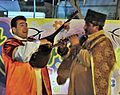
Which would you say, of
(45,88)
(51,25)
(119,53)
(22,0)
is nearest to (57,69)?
(45,88)

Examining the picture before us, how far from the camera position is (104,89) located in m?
2.14

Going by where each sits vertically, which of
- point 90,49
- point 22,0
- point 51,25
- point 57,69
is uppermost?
point 22,0

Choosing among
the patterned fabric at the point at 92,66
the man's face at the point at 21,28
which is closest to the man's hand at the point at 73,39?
the patterned fabric at the point at 92,66

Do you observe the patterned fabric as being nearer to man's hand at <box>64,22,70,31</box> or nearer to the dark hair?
man's hand at <box>64,22,70,31</box>

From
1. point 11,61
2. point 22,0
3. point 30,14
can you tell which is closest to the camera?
point 11,61

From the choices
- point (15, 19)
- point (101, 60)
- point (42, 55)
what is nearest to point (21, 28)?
point (15, 19)

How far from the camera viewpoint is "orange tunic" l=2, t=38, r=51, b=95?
6.69 feet

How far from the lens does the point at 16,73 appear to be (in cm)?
205

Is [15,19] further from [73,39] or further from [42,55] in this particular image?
[73,39]

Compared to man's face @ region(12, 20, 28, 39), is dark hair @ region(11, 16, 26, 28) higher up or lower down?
higher up

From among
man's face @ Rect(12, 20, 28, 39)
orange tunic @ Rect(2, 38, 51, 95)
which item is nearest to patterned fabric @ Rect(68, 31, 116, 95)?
orange tunic @ Rect(2, 38, 51, 95)

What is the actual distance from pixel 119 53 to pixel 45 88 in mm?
569

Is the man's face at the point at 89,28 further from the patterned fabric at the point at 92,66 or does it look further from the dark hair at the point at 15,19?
the dark hair at the point at 15,19

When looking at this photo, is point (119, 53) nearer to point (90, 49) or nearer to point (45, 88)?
point (90, 49)
